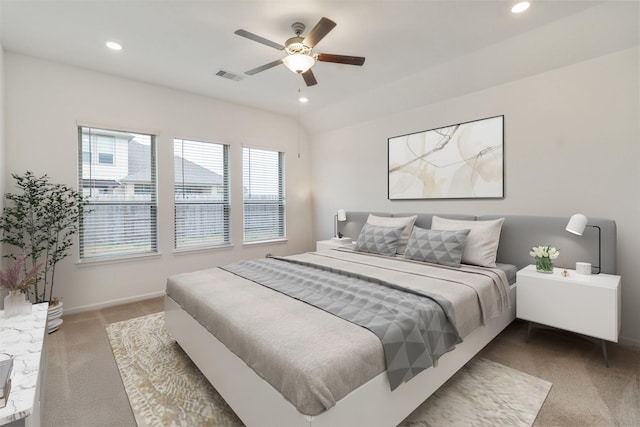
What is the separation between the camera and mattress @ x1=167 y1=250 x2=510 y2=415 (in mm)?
1263

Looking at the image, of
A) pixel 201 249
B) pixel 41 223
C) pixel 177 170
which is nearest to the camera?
pixel 41 223

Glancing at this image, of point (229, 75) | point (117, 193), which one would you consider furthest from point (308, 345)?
point (117, 193)

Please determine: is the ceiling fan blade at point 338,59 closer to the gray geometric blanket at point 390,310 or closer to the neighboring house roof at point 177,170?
the gray geometric blanket at point 390,310

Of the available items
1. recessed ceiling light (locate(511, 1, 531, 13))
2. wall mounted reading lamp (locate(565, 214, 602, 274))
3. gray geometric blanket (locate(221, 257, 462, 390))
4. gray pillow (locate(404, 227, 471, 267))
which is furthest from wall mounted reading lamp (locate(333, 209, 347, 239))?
recessed ceiling light (locate(511, 1, 531, 13))

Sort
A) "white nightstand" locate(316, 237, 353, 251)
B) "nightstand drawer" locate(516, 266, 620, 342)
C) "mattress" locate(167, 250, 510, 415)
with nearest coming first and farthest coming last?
"mattress" locate(167, 250, 510, 415) → "nightstand drawer" locate(516, 266, 620, 342) → "white nightstand" locate(316, 237, 353, 251)

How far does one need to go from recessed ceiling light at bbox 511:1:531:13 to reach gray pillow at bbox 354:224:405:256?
234 cm

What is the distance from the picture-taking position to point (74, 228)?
11.2 ft

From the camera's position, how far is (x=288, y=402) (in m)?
1.28

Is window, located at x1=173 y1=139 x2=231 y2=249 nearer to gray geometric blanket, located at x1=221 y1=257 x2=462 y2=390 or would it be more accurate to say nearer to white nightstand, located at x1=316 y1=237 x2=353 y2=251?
white nightstand, located at x1=316 y1=237 x2=353 y2=251

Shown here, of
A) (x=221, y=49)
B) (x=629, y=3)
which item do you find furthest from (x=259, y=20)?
(x=629, y=3)

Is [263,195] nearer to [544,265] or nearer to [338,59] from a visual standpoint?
[338,59]

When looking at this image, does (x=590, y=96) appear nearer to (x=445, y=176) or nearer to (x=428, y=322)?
(x=445, y=176)

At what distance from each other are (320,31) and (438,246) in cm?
228

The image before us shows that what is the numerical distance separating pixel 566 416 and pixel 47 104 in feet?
18.0
